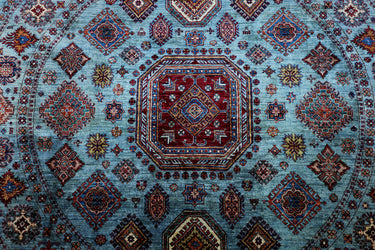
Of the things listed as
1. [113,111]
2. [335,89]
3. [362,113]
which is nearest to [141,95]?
[113,111]

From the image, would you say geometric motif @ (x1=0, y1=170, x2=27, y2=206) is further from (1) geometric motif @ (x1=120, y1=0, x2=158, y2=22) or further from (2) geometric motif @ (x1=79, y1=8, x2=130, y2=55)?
(1) geometric motif @ (x1=120, y1=0, x2=158, y2=22)

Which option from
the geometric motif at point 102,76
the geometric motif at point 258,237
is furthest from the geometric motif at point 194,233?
the geometric motif at point 102,76

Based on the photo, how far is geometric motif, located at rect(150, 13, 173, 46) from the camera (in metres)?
2.47

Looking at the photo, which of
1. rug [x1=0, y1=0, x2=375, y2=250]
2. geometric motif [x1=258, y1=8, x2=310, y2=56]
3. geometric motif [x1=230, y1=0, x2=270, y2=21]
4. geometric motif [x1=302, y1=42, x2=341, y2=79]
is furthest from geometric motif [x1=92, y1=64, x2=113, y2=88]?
geometric motif [x1=302, y1=42, x2=341, y2=79]

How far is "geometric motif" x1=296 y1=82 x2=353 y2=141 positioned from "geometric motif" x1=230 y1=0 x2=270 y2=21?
805 millimetres

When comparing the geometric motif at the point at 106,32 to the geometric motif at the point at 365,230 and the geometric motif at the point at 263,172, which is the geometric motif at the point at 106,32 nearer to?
the geometric motif at the point at 263,172

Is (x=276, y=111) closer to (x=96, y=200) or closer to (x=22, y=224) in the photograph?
(x=96, y=200)

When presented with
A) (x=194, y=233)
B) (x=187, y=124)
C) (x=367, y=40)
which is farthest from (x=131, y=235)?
(x=367, y=40)

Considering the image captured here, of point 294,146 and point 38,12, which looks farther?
point 38,12

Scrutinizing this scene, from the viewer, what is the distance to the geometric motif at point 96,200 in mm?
2221

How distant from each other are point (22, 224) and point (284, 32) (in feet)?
8.56

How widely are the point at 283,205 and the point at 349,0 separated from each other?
72.3 inches

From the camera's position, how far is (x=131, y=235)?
7.20 feet

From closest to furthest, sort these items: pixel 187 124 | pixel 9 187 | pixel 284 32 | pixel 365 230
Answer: pixel 365 230 < pixel 9 187 < pixel 187 124 < pixel 284 32
